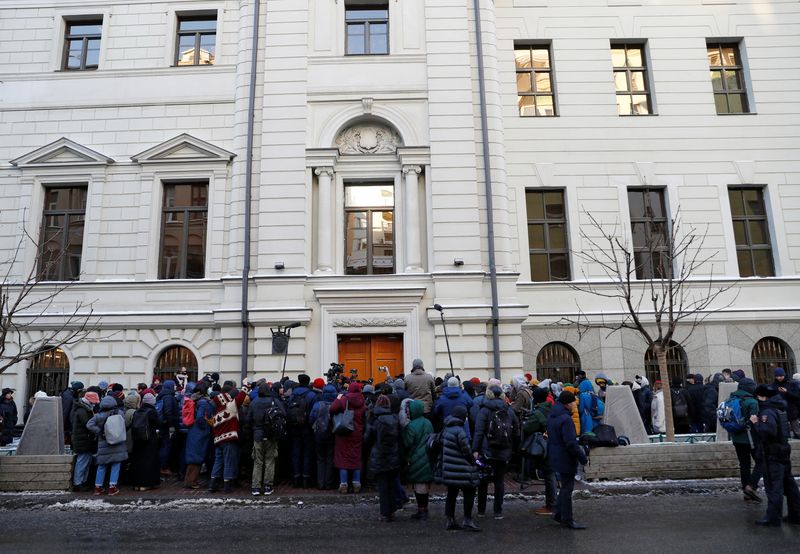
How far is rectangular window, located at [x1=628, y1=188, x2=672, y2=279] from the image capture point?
1777 cm

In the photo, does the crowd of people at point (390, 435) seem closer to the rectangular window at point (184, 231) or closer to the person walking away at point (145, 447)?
the person walking away at point (145, 447)

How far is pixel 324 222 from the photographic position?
16.4 meters

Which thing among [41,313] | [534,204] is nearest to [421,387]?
[534,204]

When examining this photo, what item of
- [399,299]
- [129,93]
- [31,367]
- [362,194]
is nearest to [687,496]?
[399,299]

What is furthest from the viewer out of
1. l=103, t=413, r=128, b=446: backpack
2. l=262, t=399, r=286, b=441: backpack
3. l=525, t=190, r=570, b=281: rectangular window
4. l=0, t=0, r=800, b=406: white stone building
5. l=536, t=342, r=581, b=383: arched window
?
l=525, t=190, r=570, b=281: rectangular window

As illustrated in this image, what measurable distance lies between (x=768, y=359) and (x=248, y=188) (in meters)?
16.2

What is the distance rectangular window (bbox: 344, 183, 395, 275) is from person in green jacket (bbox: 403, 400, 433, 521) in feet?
27.4

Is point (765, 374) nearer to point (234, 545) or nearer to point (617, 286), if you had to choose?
point (617, 286)

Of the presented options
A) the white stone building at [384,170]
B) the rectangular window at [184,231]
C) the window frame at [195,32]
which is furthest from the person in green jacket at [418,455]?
the window frame at [195,32]

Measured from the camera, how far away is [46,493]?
10531 millimetres

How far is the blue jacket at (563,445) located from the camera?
7727 mm

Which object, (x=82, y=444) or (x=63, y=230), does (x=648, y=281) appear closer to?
(x=82, y=444)

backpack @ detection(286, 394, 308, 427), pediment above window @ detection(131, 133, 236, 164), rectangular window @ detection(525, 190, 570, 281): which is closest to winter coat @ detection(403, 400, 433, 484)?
backpack @ detection(286, 394, 308, 427)

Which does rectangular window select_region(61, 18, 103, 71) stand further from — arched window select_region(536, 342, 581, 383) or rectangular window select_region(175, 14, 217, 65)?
arched window select_region(536, 342, 581, 383)
